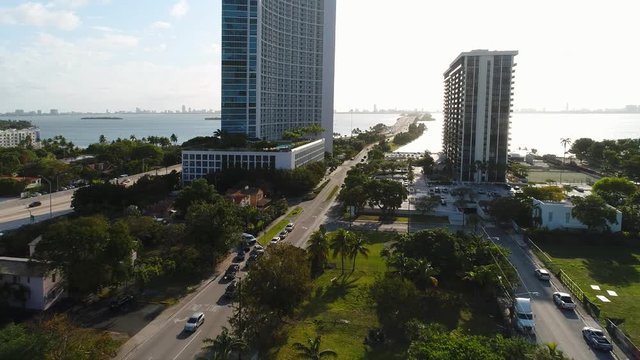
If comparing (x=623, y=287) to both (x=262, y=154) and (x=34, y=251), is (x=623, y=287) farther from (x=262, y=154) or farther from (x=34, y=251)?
(x=262, y=154)

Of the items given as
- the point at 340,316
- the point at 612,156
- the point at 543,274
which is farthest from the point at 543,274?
the point at 612,156

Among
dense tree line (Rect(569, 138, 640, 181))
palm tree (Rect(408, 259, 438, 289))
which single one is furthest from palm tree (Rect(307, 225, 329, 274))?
dense tree line (Rect(569, 138, 640, 181))

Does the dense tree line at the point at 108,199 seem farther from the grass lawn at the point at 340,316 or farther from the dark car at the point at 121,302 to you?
the grass lawn at the point at 340,316

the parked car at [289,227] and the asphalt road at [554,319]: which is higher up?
the parked car at [289,227]

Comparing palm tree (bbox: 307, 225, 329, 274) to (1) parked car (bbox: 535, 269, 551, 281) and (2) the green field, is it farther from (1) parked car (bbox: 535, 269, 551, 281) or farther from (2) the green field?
(2) the green field

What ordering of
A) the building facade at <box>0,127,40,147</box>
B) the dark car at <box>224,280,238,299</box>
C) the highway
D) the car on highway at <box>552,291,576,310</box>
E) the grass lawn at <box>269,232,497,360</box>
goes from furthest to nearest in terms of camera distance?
the building facade at <box>0,127,40,147</box>, the highway, the dark car at <box>224,280,238,299</box>, the car on highway at <box>552,291,576,310</box>, the grass lawn at <box>269,232,497,360</box>

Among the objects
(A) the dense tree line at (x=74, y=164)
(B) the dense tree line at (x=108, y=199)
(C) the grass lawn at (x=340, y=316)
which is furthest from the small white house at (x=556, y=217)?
(A) the dense tree line at (x=74, y=164)
